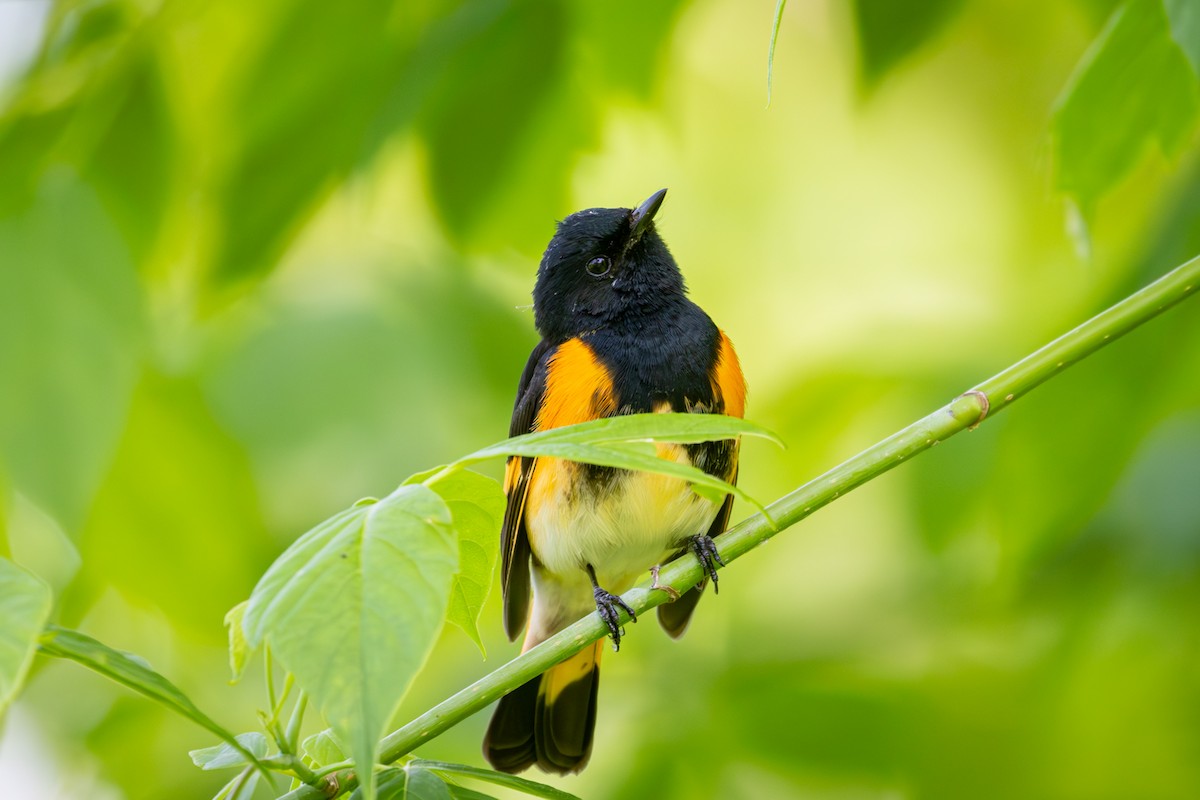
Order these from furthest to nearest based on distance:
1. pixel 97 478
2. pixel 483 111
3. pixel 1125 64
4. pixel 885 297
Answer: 1. pixel 885 297
2. pixel 483 111
3. pixel 97 478
4. pixel 1125 64

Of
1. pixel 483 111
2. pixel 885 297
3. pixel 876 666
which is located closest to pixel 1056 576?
pixel 876 666

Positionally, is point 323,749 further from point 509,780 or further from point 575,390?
point 575,390

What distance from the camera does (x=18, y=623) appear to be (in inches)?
39.4

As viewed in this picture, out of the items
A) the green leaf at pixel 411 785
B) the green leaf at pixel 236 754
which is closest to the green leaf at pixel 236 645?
the green leaf at pixel 236 754

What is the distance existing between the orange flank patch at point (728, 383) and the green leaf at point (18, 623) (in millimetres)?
2046

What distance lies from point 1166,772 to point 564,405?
1.96 meters

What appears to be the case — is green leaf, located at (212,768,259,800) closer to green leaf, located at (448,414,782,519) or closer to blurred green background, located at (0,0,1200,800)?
green leaf, located at (448,414,782,519)

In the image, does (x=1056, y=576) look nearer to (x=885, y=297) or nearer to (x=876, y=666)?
(x=876, y=666)

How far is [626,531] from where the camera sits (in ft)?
9.91

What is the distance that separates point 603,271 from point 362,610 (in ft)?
7.69

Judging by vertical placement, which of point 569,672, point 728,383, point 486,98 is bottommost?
point 569,672

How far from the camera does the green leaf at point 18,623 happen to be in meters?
0.97

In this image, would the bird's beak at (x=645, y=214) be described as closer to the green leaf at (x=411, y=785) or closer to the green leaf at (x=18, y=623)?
the green leaf at (x=411, y=785)

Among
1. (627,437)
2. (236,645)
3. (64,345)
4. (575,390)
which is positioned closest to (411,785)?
(236,645)
